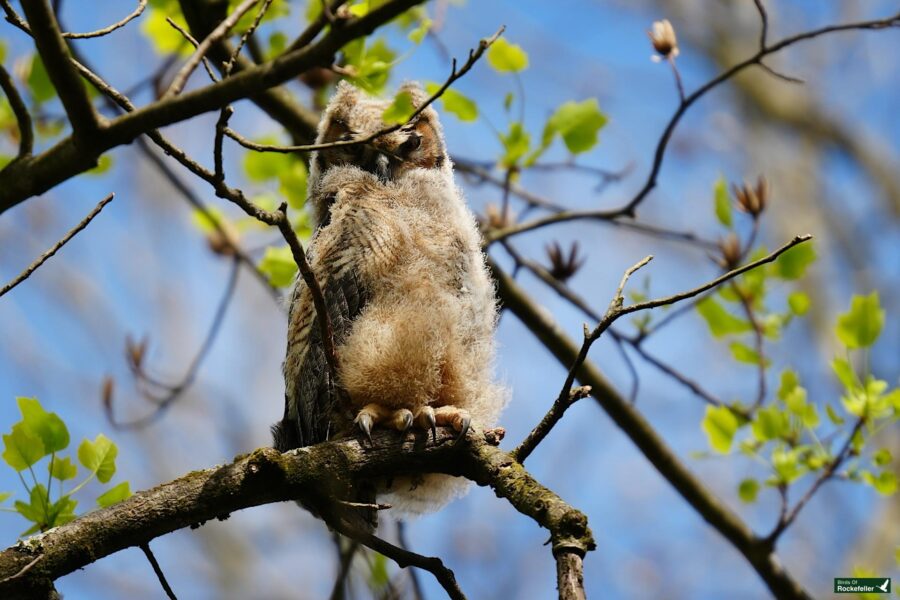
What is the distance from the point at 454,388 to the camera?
301 centimetres

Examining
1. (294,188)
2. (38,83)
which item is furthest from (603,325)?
(38,83)

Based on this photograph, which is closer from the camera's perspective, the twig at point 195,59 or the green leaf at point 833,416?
the twig at point 195,59

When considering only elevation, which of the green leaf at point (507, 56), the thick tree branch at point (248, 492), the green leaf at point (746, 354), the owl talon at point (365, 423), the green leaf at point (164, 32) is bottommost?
the thick tree branch at point (248, 492)

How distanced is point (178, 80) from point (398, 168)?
71.2 inches

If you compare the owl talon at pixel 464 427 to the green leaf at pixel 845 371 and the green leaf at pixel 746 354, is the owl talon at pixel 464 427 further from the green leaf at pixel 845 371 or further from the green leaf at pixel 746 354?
the green leaf at pixel 746 354

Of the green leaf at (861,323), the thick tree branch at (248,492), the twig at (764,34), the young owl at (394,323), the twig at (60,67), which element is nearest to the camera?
the twig at (60,67)

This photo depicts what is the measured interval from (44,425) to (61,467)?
0.14 meters

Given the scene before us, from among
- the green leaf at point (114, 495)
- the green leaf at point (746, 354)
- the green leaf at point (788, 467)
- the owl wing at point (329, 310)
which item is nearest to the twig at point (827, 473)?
the green leaf at point (788, 467)

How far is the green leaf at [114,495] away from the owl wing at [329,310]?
2.00 feet

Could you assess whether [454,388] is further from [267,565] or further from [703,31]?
[703,31]

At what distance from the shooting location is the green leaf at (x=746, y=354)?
397 centimetres

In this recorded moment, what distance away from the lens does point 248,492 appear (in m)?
2.36

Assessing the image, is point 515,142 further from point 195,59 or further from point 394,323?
point 195,59

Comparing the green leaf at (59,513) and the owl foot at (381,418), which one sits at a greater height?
the owl foot at (381,418)
